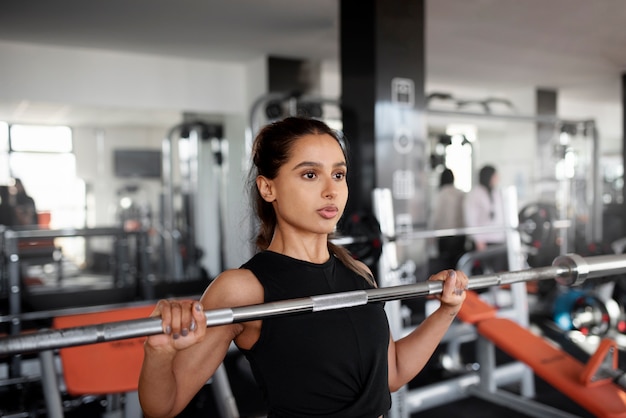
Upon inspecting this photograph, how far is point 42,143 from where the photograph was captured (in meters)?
5.40

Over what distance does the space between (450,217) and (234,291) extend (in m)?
3.73

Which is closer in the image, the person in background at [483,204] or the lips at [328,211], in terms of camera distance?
the lips at [328,211]

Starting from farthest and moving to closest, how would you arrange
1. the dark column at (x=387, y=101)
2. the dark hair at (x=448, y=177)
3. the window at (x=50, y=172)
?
the window at (x=50, y=172)
the dark hair at (x=448, y=177)
the dark column at (x=387, y=101)

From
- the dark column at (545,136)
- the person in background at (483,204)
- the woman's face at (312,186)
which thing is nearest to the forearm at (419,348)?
the woman's face at (312,186)

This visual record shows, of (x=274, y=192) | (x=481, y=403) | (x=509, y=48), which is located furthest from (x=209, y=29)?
(x=274, y=192)

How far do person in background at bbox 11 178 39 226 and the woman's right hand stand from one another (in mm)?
4985

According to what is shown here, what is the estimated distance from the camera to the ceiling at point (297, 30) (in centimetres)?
368

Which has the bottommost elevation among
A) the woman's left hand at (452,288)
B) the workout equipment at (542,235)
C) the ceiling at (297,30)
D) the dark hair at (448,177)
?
the workout equipment at (542,235)

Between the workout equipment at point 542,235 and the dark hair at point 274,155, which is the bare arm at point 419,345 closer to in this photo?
the dark hair at point 274,155

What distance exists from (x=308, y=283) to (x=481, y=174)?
3.57 metres

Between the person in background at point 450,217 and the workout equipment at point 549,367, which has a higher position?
the person in background at point 450,217

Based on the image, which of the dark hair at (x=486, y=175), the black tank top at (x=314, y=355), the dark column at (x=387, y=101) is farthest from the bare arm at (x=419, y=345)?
the dark hair at (x=486, y=175)

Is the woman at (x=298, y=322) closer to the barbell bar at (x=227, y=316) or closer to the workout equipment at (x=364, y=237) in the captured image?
the barbell bar at (x=227, y=316)

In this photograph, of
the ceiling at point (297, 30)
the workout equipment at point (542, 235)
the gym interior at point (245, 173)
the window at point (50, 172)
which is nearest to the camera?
the gym interior at point (245, 173)
